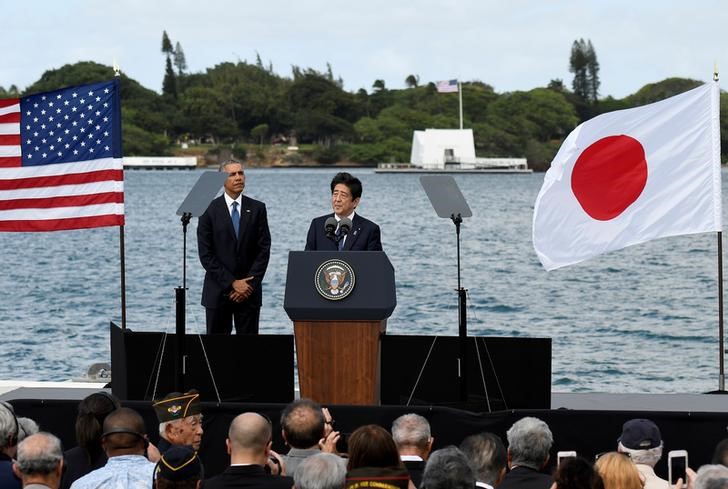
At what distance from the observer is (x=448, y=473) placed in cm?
504

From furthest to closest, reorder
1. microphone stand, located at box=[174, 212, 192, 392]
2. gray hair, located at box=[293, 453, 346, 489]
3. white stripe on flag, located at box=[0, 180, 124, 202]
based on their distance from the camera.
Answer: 1. white stripe on flag, located at box=[0, 180, 124, 202]
2. microphone stand, located at box=[174, 212, 192, 392]
3. gray hair, located at box=[293, 453, 346, 489]


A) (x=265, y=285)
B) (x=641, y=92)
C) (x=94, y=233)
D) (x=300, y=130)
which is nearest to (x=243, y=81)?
(x=300, y=130)

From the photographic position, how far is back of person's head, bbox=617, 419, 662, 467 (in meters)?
6.21

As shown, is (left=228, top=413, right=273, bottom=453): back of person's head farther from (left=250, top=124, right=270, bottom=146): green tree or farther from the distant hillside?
(left=250, top=124, right=270, bottom=146): green tree

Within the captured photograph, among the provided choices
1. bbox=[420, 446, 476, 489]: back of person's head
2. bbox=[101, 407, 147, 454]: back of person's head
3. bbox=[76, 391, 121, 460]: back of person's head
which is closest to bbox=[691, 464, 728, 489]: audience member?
bbox=[420, 446, 476, 489]: back of person's head

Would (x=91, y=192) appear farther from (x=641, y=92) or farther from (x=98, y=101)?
(x=641, y=92)

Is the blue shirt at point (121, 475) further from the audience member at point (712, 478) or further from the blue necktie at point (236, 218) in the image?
the blue necktie at point (236, 218)

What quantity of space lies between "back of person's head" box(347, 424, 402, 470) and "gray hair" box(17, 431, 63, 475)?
1202 millimetres

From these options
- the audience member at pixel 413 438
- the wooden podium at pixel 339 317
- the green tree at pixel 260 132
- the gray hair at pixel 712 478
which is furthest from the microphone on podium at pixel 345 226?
the green tree at pixel 260 132

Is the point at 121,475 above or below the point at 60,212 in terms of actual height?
below

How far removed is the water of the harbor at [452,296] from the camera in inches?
902

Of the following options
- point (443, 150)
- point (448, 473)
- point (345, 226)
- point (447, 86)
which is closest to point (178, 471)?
point (448, 473)

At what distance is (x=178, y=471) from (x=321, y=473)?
57 centimetres

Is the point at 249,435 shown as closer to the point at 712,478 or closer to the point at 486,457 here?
the point at 486,457
